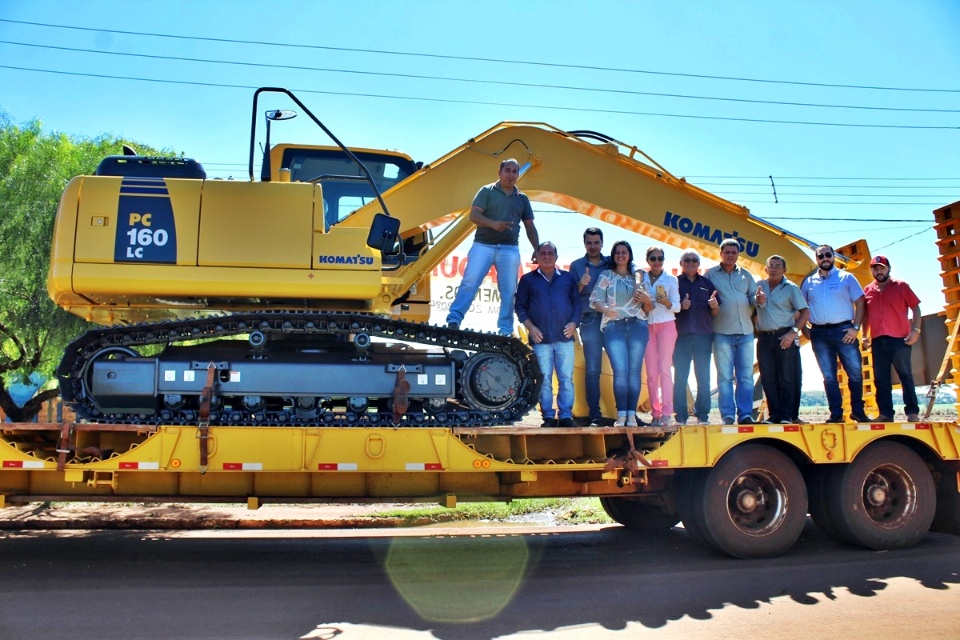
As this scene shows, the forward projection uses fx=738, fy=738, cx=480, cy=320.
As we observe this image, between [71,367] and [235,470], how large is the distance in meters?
1.78

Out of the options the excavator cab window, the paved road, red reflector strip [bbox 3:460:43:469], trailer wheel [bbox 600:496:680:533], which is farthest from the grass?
red reflector strip [bbox 3:460:43:469]

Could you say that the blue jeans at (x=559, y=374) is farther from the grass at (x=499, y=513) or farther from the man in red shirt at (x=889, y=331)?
the grass at (x=499, y=513)

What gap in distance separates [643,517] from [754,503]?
202 cm

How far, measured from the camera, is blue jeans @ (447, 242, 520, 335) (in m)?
7.23

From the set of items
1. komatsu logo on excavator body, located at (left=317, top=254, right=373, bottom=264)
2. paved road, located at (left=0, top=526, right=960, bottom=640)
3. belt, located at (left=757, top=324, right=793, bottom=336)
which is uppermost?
komatsu logo on excavator body, located at (left=317, top=254, right=373, bottom=264)

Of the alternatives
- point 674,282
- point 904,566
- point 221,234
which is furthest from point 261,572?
point 904,566

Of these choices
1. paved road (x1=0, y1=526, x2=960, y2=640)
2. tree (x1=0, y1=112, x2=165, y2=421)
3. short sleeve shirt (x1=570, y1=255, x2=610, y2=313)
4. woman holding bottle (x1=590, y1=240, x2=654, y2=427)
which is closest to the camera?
paved road (x1=0, y1=526, x2=960, y2=640)

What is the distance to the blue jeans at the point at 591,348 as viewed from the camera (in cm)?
725

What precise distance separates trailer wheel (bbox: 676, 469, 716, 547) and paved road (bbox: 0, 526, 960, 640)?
0.92 ft

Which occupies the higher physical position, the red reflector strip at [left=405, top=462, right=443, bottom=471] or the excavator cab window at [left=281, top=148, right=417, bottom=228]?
the excavator cab window at [left=281, top=148, right=417, bottom=228]

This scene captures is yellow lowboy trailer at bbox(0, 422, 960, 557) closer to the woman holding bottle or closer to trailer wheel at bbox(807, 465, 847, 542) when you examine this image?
trailer wheel at bbox(807, 465, 847, 542)

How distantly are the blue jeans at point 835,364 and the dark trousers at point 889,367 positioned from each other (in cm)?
27

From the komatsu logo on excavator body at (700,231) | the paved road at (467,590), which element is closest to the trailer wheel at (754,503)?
the paved road at (467,590)

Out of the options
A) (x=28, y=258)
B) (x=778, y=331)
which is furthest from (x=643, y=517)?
(x=28, y=258)
